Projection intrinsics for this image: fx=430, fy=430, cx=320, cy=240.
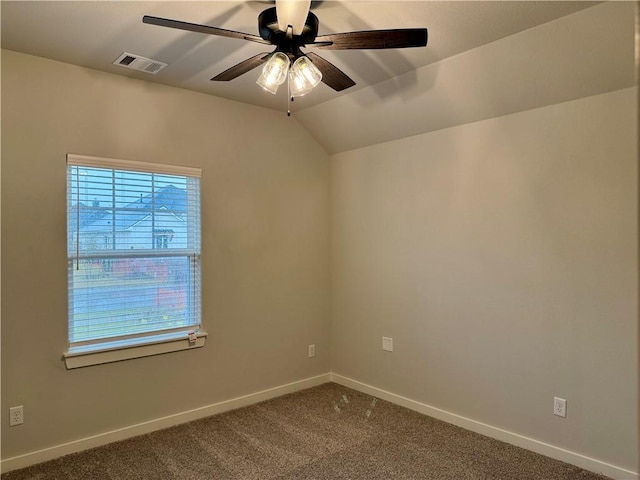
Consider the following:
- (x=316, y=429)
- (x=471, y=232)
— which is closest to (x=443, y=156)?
(x=471, y=232)

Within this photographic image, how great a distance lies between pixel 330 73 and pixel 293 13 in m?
0.46

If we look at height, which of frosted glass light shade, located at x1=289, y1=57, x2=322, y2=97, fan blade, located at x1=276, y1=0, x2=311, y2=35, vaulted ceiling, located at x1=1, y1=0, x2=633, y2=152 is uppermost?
vaulted ceiling, located at x1=1, y1=0, x2=633, y2=152

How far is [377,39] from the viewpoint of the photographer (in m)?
1.80

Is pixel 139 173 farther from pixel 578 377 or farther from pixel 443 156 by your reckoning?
pixel 578 377

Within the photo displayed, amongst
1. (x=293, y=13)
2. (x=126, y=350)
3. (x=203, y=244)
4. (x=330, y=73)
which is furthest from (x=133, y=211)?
(x=293, y=13)

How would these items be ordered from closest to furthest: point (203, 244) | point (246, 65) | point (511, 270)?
point (246, 65), point (511, 270), point (203, 244)

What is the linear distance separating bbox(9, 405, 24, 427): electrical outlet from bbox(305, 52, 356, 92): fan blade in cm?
269

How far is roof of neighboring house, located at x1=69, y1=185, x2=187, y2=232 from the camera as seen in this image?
2.92 metres

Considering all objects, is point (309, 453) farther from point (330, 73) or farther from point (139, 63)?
point (139, 63)

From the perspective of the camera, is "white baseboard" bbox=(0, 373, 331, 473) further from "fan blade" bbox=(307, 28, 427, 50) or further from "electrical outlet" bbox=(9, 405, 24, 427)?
"fan blade" bbox=(307, 28, 427, 50)

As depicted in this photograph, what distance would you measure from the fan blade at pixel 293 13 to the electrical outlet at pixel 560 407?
2.65 meters

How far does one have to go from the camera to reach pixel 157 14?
2229 mm

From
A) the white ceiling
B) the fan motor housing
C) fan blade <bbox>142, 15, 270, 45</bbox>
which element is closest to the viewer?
fan blade <bbox>142, 15, 270, 45</bbox>

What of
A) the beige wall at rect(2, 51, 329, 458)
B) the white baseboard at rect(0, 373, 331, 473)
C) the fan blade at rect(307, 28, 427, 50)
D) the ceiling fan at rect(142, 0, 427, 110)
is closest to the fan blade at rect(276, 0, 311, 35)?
the ceiling fan at rect(142, 0, 427, 110)
